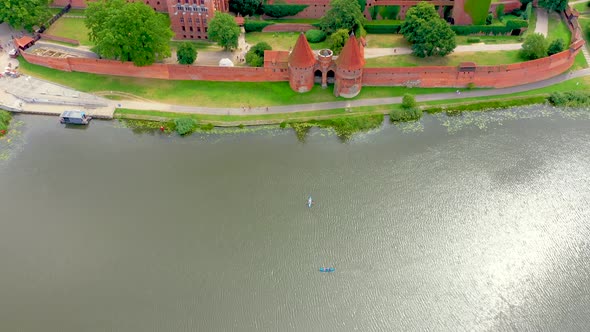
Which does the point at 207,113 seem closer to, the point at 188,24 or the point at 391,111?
the point at 188,24

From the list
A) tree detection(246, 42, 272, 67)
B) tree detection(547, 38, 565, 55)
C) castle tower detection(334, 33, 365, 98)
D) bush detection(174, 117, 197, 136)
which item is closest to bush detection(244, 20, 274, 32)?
tree detection(246, 42, 272, 67)

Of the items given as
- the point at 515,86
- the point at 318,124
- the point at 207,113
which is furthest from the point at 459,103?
the point at 207,113

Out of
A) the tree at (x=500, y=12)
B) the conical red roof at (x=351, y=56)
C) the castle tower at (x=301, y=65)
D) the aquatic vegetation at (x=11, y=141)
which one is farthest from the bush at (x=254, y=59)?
the tree at (x=500, y=12)

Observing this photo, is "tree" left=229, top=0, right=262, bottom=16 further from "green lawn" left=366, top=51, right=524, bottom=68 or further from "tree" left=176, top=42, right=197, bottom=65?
"green lawn" left=366, top=51, right=524, bottom=68

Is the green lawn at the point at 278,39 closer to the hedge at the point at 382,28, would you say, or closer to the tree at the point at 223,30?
the tree at the point at 223,30

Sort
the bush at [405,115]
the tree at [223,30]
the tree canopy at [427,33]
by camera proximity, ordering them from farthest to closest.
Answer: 1. the tree at [223,30]
2. the tree canopy at [427,33]
3. the bush at [405,115]
